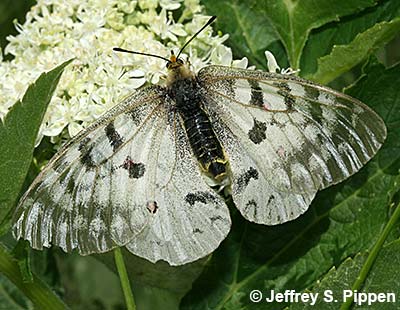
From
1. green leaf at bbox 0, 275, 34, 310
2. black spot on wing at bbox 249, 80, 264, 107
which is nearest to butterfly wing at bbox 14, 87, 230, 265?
black spot on wing at bbox 249, 80, 264, 107

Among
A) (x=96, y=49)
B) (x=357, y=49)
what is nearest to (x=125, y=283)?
(x=96, y=49)

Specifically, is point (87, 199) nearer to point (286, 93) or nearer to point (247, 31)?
point (286, 93)

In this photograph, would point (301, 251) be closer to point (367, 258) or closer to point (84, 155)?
point (367, 258)

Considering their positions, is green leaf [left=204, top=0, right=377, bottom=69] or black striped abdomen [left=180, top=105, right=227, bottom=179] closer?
black striped abdomen [left=180, top=105, right=227, bottom=179]

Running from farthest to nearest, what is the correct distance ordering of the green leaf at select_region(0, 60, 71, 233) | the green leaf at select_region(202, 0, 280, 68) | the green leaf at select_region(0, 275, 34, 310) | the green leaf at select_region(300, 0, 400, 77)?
the green leaf at select_region(0, 275, 34, 310) < the green leaf at select_region(202, 0, 280, 68) < the green leaf at select_region(300, 0, 400, 77) < the green leaf at select_region(0, 60, 71, 233)

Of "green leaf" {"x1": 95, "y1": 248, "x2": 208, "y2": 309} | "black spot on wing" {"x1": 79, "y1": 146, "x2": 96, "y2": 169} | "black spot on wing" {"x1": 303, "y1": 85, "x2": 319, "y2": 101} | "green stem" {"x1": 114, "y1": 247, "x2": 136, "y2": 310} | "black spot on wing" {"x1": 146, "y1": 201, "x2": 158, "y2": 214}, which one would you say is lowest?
"green leaf" {"x1": 95, "y1": 248, "x2": 208, "y2": 309}

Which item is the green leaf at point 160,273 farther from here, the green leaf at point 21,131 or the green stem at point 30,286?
the green leaf at point 21,131

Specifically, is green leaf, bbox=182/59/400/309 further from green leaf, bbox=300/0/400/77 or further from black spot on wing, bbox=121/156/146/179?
black spot on wing, bbox=121/156/146/179
